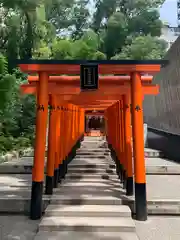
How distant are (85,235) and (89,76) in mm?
2446

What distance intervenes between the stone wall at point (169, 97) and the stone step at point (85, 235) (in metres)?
6.39

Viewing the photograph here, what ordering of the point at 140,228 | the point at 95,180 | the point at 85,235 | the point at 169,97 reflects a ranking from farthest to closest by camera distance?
1. the point at 169,97
2. the point at 95,180
3. the point at 140,228
4. the point at 85,235

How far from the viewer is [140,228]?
177 inches

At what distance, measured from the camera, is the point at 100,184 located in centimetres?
663

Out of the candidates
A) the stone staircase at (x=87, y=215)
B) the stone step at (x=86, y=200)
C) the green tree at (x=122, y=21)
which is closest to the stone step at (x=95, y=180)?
the stone staircase at (x=87, y=215)

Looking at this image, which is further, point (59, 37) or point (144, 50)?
point (59, 37)

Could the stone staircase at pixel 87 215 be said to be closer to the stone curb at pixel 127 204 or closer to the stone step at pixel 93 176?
the stone curb at pixel 127 204

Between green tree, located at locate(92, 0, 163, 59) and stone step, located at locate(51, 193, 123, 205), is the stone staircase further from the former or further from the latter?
green tree, located at locate(92, 0, 163, 59)

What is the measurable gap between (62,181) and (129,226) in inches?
122

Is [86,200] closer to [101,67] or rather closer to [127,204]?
[127,204]

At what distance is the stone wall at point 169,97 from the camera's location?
32.4 feet

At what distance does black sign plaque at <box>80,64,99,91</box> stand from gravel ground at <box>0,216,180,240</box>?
7.66ft

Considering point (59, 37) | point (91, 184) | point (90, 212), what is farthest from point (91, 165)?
point (59, 37)

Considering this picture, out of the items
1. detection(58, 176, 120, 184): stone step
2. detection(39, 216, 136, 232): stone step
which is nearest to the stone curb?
detection(39, 216, 136, 232): stone step
